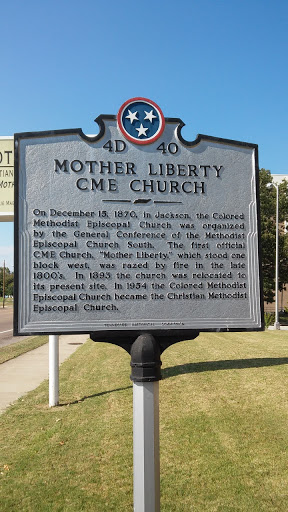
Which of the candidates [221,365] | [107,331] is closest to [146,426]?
[107,331]

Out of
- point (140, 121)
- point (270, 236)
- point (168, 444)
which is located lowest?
point (168, 444)

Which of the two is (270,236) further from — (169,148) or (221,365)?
(169,148)

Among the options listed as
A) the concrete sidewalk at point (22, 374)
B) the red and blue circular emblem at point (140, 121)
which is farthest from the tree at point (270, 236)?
the red and blue circular emblem at point (140, 121)

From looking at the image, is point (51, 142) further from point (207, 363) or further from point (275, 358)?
point (275, 358)

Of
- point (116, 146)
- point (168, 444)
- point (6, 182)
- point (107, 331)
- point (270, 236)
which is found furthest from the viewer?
point (270, 236)

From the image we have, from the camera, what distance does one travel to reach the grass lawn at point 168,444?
4.41m

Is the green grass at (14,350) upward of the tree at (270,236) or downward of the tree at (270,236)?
downward

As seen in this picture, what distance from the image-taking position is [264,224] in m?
27.8

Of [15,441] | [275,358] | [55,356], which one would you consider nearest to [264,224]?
[275,358]

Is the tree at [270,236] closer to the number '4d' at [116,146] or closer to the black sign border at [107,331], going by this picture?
the black sign border at [107,331]

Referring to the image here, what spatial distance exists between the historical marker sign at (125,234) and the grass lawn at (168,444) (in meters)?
2.04

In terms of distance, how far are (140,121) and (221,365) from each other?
7.88m

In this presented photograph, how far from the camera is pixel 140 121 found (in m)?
3.45

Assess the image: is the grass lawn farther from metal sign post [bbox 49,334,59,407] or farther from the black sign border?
the black sign border
